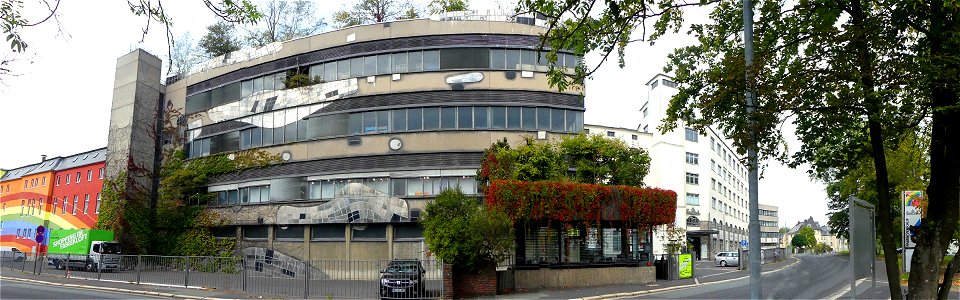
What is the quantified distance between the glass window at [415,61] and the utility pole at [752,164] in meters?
24.8

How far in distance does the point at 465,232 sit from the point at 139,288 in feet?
42.0

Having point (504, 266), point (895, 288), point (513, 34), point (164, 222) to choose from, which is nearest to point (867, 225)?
point (895, 288)

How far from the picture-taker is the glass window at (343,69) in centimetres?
3519

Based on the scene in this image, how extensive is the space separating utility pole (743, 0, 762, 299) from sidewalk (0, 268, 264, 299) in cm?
1764

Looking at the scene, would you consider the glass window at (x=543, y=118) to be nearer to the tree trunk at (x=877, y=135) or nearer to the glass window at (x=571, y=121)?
the glass window at (x=571, y=121)

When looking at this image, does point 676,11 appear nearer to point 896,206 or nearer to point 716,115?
point 716,115

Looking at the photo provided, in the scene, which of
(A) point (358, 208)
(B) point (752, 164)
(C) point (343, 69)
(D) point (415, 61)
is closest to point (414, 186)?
(A) point (358, 208)

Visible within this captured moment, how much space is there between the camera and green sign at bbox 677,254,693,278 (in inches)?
1332

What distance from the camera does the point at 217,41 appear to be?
51.0 meters

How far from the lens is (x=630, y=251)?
100 ft

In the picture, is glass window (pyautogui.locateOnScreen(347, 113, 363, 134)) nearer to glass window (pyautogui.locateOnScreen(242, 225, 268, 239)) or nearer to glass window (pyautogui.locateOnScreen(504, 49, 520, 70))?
glass window (pyautogui.locateOnScreen(242, 225, 268, 239))

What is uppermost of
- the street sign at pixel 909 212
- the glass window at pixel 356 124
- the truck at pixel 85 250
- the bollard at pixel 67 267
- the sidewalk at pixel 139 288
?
the glass window at pixel 356 124

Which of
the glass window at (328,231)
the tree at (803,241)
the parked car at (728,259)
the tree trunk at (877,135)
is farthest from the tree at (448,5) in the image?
the tree at (803,241)

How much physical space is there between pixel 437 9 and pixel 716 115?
30.9 meters
